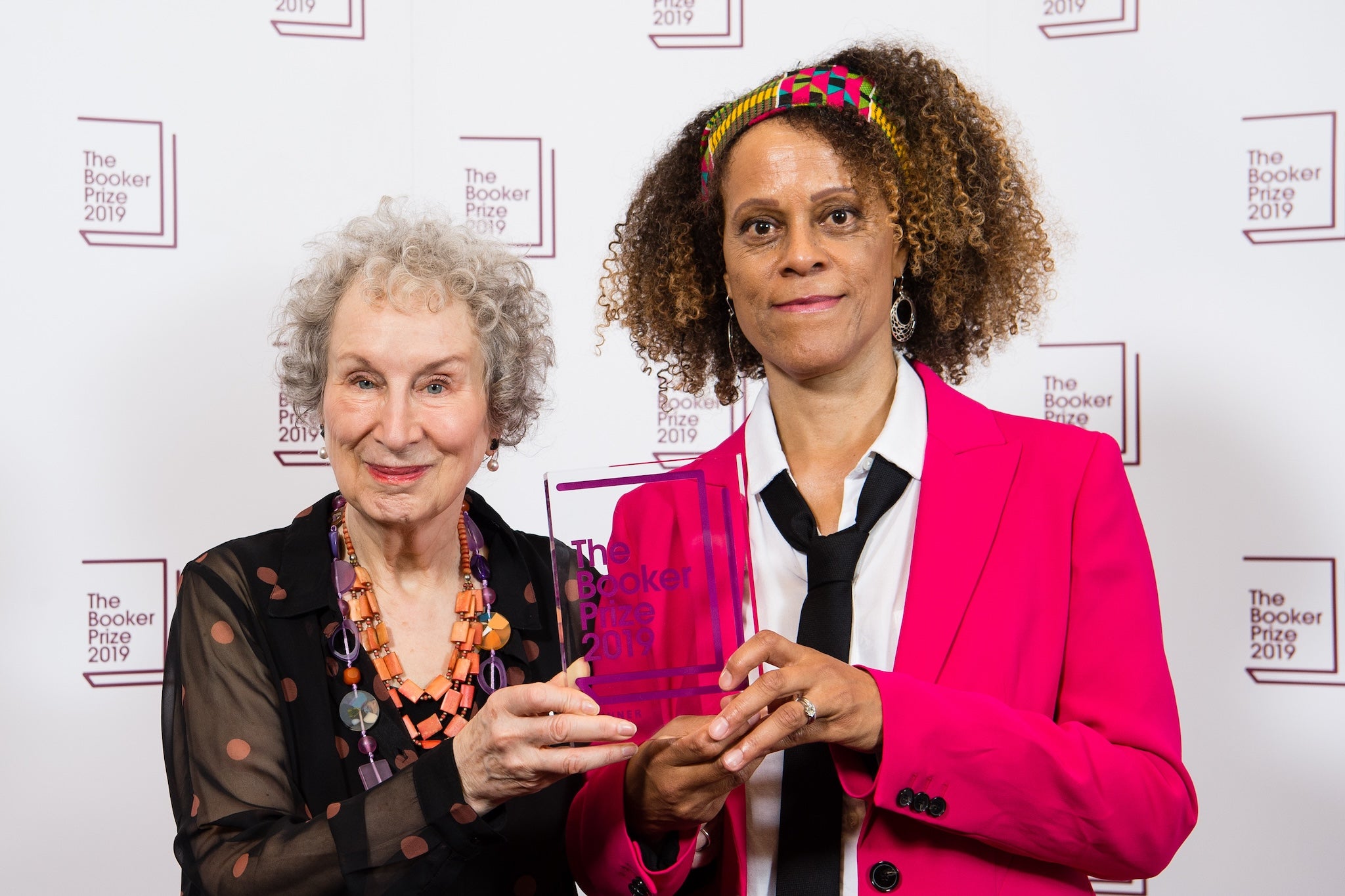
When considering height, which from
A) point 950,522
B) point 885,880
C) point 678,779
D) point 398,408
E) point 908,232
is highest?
point 908,232

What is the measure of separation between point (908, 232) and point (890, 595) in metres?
0.46

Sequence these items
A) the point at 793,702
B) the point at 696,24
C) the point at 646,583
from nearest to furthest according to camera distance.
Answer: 1. the point at 793,702
2. the point at 646,583
3. the point at 696,24

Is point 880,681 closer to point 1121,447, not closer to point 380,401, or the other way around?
point 380,401

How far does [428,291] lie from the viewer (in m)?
1.52

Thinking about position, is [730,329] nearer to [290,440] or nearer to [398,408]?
[398,408]

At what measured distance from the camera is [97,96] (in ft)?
7.23

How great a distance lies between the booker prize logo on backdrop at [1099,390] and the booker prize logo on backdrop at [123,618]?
1732 mm

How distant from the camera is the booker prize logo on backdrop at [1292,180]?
218 cm

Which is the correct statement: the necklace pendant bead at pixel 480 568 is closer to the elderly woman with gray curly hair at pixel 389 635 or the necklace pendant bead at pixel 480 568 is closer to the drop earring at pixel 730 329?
the elderly woman with gray curly hair at pixel 389 635

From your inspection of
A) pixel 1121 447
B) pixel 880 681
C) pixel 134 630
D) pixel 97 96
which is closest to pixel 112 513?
pixel 134 630

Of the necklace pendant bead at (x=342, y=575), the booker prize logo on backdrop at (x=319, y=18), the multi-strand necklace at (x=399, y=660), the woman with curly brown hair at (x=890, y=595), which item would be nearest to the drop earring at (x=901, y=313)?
the woman with curly brown hair at (x=890, y=595)

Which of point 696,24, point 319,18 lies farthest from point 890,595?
point 319,18

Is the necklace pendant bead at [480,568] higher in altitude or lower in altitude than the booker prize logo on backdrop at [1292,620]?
higher

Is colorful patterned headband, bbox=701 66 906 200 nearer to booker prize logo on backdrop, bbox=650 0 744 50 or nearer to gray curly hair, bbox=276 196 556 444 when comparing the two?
gray curly hair, bbox=276 196 556 444
